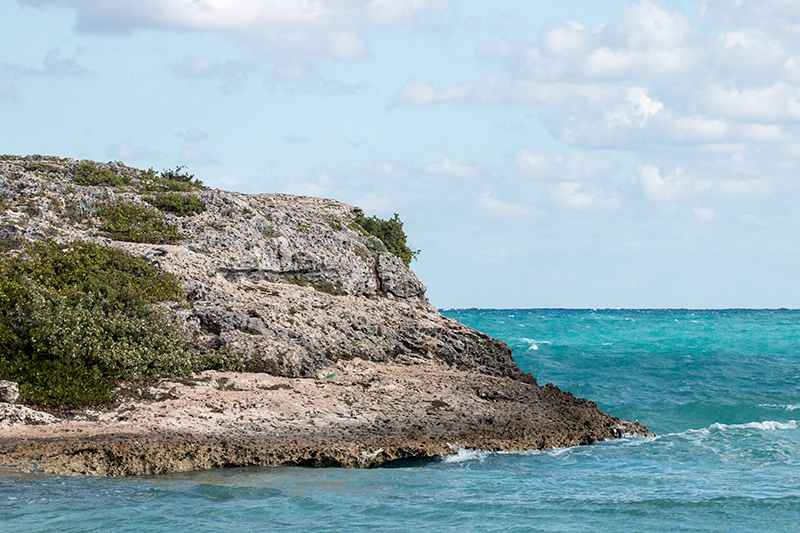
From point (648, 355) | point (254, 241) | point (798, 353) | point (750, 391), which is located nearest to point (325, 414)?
point (254, 241)

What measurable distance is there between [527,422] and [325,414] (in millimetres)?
6406

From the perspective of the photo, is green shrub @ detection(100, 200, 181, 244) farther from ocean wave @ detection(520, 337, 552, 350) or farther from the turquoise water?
ocean wave @ detection(520, 337, 552, 350)

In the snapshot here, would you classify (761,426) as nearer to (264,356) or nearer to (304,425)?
Result: (304,425)

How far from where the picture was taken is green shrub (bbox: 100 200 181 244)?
85.6 ft

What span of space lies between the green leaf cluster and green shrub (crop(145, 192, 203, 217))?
517 centimetres

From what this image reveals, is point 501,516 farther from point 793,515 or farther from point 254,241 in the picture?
point 254,241

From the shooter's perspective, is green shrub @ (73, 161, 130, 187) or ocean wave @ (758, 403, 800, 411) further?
ocean wave @ (758, 403, 800, 411)

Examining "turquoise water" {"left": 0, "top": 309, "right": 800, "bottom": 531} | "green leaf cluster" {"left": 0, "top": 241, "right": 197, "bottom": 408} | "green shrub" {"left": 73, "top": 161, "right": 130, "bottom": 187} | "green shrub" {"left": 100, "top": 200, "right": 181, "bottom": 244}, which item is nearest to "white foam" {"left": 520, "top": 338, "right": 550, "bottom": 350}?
"turquoise water" {"left": 0, "top": 309, "right": 800, "bottom": 531}

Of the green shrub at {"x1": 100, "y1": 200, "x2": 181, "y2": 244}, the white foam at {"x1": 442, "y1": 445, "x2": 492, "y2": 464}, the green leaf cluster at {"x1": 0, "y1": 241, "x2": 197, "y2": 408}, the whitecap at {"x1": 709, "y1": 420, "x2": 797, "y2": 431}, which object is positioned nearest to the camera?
the green leaf cluster at {"x1": 0, "y1": 241, "x2": 197, "y2": 408}

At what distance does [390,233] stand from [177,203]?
10.1 metres

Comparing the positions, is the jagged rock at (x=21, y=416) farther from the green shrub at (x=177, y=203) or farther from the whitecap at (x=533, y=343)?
the whitecap at (x=533, y=343)

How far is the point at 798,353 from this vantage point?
56219 millimetres

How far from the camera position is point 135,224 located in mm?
26797

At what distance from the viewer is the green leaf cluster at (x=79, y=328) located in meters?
19.2
